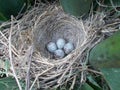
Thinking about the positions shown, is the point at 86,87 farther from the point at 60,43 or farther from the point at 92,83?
the point at 60,43

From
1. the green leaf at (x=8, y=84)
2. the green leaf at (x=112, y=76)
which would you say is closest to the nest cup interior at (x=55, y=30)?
the green leaf at (x=8, y=84)

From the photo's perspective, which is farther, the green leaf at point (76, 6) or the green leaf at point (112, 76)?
the green leaf at point (76, 6)

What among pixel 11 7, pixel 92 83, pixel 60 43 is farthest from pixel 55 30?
pixel 92 83

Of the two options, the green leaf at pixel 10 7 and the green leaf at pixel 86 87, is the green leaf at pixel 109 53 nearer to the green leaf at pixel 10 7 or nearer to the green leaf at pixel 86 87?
the green leaf at pixel 86 87

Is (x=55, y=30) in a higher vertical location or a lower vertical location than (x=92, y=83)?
higher

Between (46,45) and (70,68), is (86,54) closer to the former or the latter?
(70,68)

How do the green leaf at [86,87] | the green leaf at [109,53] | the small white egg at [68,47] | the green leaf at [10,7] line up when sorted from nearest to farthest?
A: the green leaf at [109,53] → the green leaf at [86,87] → the green leaf at [10,7] → the small white egg at [68,47]
